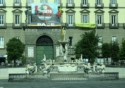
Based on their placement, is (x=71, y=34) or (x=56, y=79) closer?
(x=56, y=79)

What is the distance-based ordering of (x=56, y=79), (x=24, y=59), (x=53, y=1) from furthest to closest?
(x=53, y=1) < (x=24, y=59) < (x=56, y=79)

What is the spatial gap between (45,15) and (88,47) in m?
13.4

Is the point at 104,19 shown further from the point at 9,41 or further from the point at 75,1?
the point at 9,41

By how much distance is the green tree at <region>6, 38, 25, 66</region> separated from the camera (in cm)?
8775

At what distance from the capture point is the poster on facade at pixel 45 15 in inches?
3625

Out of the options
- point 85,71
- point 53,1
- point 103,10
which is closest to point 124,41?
point 103,10

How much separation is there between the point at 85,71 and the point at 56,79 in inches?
149

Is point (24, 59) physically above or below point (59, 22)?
below


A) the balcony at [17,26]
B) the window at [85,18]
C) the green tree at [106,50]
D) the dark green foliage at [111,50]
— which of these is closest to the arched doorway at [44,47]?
the balcony at [17,26]

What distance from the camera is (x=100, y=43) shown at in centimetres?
9581

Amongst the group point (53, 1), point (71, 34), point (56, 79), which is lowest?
point (56, 79)

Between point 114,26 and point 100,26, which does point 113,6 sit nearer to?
point 114,26

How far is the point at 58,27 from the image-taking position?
304 feet

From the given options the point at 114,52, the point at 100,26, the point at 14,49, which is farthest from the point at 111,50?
the point at 14,49
